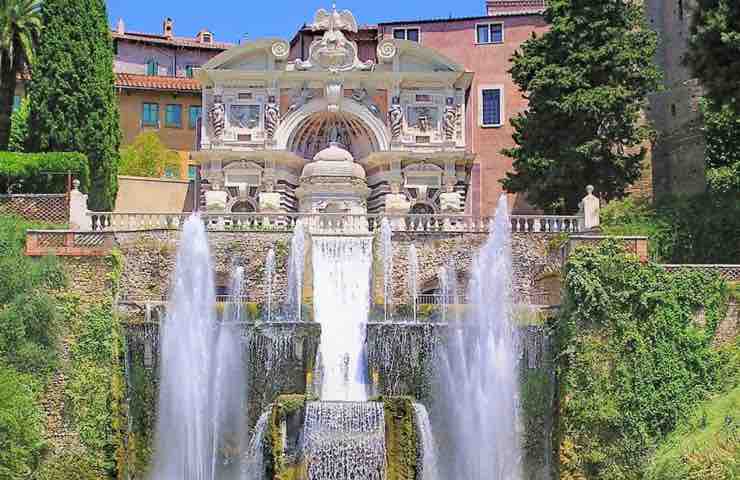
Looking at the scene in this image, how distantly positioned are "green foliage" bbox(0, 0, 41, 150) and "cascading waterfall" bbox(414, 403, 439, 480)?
1744 cm

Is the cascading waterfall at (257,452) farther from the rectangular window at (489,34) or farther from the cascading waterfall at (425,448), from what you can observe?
the rectangular window at (489,34)

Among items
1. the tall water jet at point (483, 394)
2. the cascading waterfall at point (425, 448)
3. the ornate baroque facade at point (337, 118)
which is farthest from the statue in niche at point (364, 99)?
the cascading waterfall at point (425, 448)

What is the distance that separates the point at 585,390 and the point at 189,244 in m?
10.9

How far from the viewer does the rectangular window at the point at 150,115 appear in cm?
5397

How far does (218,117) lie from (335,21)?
5.74 meters

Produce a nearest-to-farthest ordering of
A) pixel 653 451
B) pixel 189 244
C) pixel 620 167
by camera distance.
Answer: pixel 653 451 < pixel 189 244 < pixel 620 167

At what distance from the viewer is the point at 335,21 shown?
44.0 metres

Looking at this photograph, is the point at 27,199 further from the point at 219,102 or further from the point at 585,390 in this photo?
the point at 585,390

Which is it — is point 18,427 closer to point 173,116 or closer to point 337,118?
point 337,118

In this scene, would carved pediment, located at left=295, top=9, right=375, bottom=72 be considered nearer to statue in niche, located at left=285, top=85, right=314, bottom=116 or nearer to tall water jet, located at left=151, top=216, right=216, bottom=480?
statue in niche, located at left=285, top=85, right=314, bottom=116

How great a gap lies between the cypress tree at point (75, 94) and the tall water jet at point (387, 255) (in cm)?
922

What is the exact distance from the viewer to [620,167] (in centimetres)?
3606

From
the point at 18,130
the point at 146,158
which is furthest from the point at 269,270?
the point at 146,158

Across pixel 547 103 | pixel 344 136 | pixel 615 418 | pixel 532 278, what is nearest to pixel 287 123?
pixel 344 136
